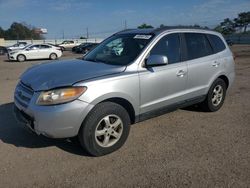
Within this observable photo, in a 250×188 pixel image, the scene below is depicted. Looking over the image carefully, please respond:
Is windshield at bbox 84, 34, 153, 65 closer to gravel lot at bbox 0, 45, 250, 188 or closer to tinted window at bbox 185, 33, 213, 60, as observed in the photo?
tinted window at bbox 185, 33, 213, 60

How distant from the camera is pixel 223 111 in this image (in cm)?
691

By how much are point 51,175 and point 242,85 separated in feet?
25.1

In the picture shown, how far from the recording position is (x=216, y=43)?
6.77 meters

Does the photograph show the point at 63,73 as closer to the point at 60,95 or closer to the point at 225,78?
the point at 60,95

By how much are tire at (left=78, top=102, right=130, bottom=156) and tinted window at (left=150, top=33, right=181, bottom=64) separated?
4.10 feet

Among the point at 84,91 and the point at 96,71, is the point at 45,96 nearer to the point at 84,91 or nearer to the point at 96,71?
the point at 84,91

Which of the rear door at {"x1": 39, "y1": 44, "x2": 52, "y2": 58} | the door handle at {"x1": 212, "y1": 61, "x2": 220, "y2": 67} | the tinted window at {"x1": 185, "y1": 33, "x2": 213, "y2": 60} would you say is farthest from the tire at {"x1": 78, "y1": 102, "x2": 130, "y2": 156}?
the rear door at {"x1": 39, "y1": 44, "x2": 52, "y2": 58}

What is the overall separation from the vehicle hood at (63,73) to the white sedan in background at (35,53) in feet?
72.9

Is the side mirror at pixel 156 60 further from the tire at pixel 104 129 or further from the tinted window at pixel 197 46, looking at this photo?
the tinted window at pixel 197 46

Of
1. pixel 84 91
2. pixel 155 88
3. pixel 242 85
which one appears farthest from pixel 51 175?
pixel 242 85

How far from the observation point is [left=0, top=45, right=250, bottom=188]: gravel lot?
3.94m

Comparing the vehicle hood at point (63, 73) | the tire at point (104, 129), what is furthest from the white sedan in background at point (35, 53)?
the tire at point (104, 129)

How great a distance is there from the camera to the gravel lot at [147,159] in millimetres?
3936

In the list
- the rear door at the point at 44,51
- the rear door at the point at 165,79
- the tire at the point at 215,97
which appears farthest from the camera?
the rear door at the point at 44,51
